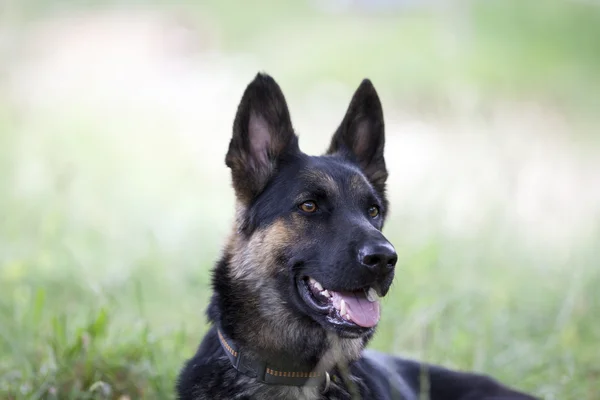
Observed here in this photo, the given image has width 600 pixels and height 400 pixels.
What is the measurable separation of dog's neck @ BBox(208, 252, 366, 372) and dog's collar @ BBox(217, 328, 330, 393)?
38mm

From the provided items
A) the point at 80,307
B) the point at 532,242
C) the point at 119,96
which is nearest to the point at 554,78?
the point at 532,242

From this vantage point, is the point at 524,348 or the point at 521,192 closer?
the point at 524,348

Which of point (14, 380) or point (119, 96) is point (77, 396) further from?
point (119, 96)

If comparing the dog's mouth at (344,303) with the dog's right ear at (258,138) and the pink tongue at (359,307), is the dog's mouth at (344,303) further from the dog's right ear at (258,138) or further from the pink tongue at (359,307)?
the dog's right ear at (258,138)

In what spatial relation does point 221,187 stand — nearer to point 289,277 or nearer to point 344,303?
point 289,277

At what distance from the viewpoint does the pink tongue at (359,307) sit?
11.7 ft

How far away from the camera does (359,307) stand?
3.63 meters

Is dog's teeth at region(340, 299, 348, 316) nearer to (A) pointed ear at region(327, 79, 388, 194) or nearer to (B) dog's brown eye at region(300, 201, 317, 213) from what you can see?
(B) dog's brown eye at region(300, 201, 317, 213)

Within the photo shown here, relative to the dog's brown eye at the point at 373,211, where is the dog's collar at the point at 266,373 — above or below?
below

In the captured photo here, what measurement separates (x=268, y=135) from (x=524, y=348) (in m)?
3.15

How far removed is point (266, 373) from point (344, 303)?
23.4 inches

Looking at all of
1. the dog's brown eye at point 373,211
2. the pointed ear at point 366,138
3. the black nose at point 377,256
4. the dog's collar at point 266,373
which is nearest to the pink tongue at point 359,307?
the black nose at point 377,256

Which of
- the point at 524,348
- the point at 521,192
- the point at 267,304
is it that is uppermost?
the point at 521,192

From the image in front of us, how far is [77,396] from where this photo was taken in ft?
13.4
